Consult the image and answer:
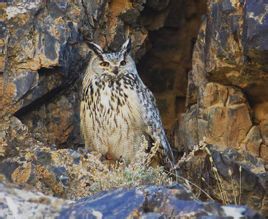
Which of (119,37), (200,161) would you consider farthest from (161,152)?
(119,37)

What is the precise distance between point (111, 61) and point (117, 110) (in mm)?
546

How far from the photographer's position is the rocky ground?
24.4 feet

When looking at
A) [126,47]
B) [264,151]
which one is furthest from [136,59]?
[264,151]

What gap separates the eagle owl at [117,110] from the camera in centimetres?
815

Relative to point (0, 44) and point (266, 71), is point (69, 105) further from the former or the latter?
point (266, 71)

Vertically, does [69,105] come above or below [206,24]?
below

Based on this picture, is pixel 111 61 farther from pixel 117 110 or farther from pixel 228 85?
pixel 228 85

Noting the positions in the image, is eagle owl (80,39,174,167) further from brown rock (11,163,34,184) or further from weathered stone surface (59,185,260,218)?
weathered stone surface (59,185,260,218)

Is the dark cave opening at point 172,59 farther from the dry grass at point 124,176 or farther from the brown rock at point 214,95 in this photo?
the dry grass at point 124,176

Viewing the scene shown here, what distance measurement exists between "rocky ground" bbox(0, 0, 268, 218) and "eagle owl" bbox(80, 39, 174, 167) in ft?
0.97

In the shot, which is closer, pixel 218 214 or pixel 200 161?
pixel 218 214

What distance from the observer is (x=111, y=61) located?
27.6 ft

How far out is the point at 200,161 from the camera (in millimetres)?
8320

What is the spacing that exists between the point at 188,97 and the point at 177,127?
402 mm
